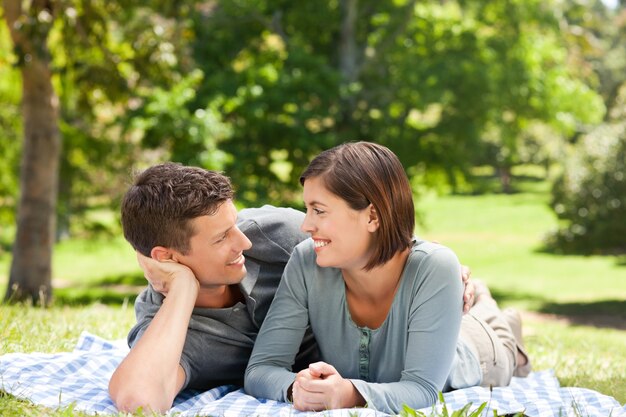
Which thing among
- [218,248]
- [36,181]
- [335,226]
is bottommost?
[36,181]

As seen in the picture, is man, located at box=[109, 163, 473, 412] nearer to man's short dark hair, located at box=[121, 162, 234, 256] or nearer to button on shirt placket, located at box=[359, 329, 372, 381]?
man's short dark hair, located at box=[121, 162, 234, 256]

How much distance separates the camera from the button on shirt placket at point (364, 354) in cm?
386

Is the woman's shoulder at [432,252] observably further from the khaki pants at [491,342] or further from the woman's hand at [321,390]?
the khaki pants at [491,342]

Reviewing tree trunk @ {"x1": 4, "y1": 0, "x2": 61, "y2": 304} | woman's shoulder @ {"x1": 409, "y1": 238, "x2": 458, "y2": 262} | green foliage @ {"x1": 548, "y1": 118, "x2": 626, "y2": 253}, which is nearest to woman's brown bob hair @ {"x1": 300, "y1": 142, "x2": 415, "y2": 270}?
woman's shoulder @ {"x1": 409, "y1": 238, "x2": 458, "y2": 262}

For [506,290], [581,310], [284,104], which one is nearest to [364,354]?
[284,104]

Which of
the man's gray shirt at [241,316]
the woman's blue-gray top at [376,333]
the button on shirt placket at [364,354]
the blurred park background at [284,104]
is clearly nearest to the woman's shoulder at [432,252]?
the woman's blue-gray top at [376,333]

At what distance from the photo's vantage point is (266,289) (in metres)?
4.22

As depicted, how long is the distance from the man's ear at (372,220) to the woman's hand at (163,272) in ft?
2.72

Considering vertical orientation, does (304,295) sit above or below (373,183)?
below

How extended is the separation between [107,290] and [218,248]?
19632 millimetres

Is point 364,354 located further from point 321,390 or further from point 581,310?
point 581,310

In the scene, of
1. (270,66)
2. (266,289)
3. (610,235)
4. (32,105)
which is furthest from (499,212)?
(266,289)

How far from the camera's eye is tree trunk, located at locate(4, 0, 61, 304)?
42.9 ft

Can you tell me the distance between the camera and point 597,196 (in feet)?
62.5
